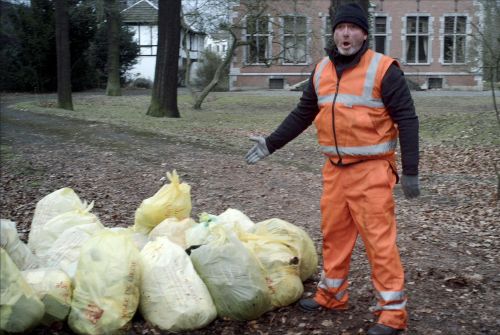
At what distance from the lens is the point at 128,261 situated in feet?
11.2

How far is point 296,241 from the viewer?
158 inches

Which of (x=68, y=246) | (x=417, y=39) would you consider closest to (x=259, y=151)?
(x=68, y=246)

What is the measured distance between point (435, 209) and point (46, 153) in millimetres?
5876

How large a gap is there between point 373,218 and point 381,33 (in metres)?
36.7

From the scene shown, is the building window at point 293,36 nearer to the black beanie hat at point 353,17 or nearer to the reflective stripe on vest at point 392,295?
the black beanie hat at point 353,17

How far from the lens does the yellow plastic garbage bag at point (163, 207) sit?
428 centimetres

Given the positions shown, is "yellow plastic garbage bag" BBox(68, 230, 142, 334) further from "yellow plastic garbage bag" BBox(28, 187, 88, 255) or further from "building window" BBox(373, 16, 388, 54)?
"building window" BBox(373, 16, 388, 54)

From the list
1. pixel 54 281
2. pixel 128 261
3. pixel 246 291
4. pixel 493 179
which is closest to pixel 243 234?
pixel 246 291

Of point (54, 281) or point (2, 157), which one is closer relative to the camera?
point (54, 281)

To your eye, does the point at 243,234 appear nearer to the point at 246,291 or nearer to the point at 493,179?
the point at 246,291

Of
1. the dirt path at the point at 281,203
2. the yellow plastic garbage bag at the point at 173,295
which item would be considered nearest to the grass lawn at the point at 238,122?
the dirt path at the point at 281,203

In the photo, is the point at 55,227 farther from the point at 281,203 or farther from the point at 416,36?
the point at 416,36

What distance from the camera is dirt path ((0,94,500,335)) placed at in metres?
3.68

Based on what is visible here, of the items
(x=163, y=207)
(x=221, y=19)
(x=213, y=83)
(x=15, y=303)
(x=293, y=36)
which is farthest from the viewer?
(x=293, y=36)
